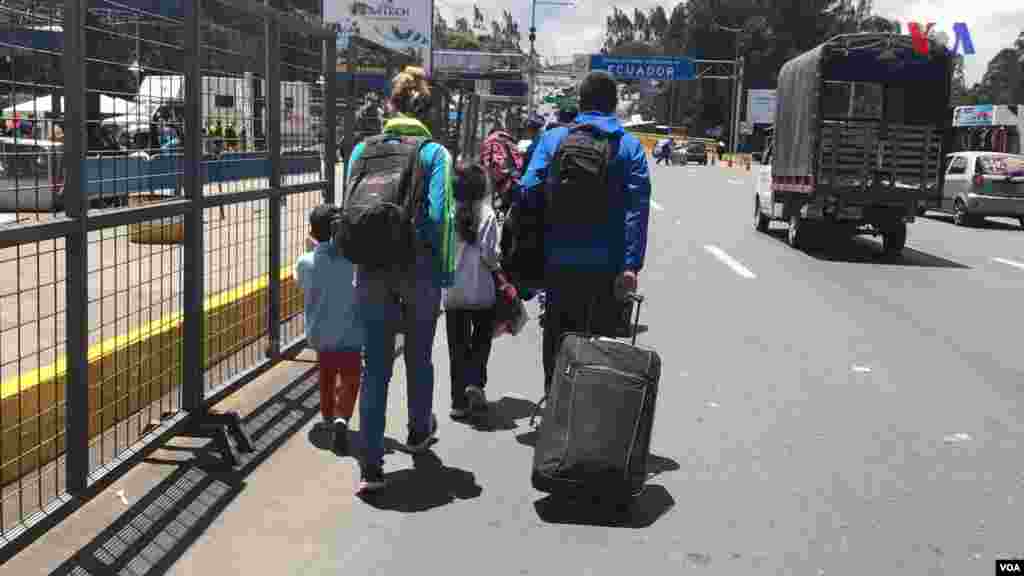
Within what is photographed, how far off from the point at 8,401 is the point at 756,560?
3210mm

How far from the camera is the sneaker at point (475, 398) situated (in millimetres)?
6309

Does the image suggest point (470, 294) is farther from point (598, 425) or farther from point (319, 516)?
point (319, 516)

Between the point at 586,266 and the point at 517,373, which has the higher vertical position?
the point at 586,266

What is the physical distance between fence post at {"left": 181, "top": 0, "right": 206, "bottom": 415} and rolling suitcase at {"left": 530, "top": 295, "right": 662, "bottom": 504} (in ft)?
6.27

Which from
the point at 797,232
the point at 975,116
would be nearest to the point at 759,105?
the point at 975,116

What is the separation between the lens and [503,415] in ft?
21.1

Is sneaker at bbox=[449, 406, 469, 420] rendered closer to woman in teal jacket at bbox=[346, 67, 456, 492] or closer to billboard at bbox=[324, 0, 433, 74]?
woman in teal jacket at bbox=[346, 67, 456, 492]

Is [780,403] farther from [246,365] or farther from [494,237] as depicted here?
[246,365]

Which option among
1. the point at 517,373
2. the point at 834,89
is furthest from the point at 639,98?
the point at 517,373

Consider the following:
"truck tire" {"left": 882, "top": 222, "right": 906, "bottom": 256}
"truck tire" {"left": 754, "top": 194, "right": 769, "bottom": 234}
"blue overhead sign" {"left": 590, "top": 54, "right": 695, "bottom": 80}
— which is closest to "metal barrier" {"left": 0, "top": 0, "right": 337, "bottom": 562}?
"truck tire" {"left": 882, "top": 222, "right": 906, "bottom": 256}

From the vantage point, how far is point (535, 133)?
11.0 meters

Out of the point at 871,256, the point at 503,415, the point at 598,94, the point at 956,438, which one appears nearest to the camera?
the point at 598,94

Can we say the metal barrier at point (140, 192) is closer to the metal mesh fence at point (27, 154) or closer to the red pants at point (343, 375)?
the metal mesh fence at point (27, 154)

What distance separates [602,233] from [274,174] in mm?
2516
